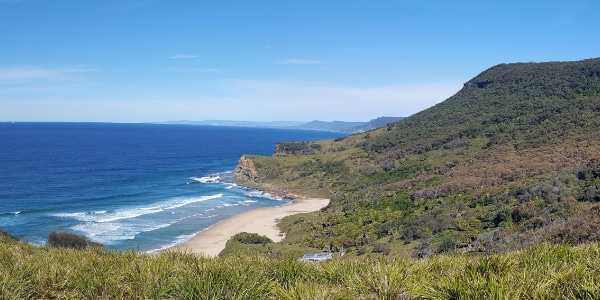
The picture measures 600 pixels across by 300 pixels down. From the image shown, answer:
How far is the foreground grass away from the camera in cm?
510

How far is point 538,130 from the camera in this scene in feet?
185

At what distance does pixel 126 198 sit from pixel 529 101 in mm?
73978

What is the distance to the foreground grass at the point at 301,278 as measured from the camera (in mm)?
5098

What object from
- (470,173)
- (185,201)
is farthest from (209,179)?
(470,173)

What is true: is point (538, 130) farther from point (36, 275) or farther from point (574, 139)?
point (36, 275)

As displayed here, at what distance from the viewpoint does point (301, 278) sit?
670 cm

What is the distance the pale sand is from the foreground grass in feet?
86.3

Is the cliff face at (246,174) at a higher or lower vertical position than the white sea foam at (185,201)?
higher

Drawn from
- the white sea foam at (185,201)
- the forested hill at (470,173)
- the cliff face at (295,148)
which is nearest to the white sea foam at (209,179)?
the forested hill at (470,173)

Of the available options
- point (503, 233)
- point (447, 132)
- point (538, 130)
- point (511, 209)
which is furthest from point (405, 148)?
point (503, 233)

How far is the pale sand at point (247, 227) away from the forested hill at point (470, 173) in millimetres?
2560

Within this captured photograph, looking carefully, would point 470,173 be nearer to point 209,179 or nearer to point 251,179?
point 251,179

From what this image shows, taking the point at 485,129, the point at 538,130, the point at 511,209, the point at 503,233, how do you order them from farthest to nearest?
the point at 485,129 → the point at 538,130 → the point at 511,209 → the point at 503,233

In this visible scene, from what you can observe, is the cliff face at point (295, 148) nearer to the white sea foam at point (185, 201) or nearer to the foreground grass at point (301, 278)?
the white sea foam at point (185, 201)
